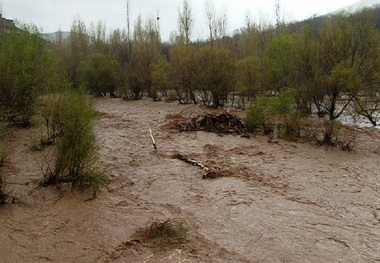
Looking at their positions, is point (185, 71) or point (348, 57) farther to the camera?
point (185, 71)

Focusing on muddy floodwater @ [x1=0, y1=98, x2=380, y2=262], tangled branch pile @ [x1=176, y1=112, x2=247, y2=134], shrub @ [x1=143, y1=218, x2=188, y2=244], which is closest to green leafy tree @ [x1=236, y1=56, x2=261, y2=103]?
tangled branch pile @ [x1=176, y1=112, x2=247, y2=134]

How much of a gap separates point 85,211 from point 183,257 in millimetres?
2820

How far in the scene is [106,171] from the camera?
10.3 m

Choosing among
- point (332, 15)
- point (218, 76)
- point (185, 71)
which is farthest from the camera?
point (185, 71)

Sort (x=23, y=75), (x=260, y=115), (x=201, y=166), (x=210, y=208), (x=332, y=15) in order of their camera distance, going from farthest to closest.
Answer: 1. (x=332, y=15)
2. (x=260, y=115)
3. (x=23, y=75)
4. (x=201, y=166)
5. (x=210, y=208)

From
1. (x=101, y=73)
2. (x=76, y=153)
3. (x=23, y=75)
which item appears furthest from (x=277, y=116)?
(x=101, y=73)

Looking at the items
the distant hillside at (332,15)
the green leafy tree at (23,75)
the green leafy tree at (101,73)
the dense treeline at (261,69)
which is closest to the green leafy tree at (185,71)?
the dense treeline at (261,69)

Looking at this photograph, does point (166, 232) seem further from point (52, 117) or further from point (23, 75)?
point (23, 75)

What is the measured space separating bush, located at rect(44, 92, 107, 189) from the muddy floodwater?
351mm

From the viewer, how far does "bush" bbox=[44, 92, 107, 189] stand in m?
8.34

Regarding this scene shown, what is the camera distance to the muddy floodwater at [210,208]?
6121 mm

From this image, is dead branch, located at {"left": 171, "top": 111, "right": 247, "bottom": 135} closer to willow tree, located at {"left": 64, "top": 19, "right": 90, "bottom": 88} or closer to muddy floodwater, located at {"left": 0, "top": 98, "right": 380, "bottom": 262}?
muddy floodwater, located at {"left": 0, "top": 98, "right": 380, "bottom": 262}

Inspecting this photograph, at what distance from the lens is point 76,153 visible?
830 cm

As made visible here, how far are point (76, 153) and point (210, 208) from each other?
3.46 metres
